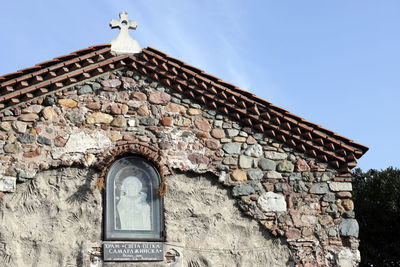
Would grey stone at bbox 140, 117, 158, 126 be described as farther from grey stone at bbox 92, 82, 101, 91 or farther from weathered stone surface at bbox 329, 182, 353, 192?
weathered stone surface at bbox 329, 182, 353, 192

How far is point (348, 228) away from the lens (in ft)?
28.2

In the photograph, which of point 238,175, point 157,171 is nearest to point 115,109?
point 157,171

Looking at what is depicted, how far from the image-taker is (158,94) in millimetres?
9031

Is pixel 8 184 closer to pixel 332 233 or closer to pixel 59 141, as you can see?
pixel 59 141

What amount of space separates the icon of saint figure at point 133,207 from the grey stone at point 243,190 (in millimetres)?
1383

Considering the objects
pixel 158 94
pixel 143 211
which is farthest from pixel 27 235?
pixel 158 94

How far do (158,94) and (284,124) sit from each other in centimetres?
213

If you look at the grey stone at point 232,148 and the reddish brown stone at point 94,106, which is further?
the grey stone at point 232,148

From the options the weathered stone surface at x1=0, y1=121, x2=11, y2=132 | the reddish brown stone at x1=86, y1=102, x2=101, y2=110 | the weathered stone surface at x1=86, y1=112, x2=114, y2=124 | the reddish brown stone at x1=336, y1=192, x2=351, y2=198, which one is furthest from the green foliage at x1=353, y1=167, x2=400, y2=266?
the weathered stone surface at x1=0, y1=121, x2=11, y2=132

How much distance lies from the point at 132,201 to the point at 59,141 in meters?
1.43

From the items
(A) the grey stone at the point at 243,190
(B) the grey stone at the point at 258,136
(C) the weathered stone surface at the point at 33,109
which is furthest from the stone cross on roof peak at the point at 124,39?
(A) the grey stone at the point at 243,190

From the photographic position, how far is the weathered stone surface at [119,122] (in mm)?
8617

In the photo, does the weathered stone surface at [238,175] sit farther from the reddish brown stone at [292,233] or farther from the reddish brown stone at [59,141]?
the reddish brown stone at [59,141]

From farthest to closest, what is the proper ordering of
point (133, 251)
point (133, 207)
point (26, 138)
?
point (133, 207) → point (26, 138) → point (133, 251)
